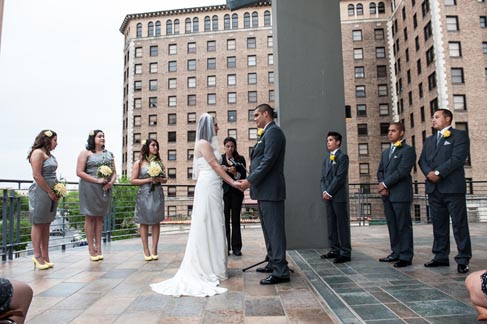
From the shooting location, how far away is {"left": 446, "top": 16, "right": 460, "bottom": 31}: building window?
1200 inches

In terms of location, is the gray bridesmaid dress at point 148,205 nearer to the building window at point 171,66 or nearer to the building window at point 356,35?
the building window at point 171,66

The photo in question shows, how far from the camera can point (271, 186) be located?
14.1 ft

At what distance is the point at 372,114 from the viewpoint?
139 feet

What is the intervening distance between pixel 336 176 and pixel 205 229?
222cm

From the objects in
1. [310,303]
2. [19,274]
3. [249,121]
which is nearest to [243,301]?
[310,303]

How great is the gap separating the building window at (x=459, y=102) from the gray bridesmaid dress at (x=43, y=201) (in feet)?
106

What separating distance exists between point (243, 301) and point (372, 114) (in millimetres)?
42431

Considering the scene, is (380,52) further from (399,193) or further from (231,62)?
(399,193)

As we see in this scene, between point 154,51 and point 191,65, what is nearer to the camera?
point 191,65

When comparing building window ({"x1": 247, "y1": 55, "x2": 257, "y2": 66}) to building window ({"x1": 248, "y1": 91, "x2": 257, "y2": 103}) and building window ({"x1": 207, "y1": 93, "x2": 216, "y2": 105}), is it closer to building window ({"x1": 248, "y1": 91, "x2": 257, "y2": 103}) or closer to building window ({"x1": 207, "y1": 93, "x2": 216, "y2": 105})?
building window ({"x1": 248, "y1": 91, "x2": 257, "y2": 103})

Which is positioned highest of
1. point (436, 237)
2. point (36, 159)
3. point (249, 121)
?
point (249, 121)

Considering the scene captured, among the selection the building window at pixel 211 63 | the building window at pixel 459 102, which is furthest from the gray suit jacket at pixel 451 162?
the building window at pixel 211 63

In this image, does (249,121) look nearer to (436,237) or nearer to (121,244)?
(121,244)

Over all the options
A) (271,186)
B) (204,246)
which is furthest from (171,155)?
(271,186)
